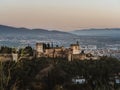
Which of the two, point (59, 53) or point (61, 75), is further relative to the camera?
point (59, 53)

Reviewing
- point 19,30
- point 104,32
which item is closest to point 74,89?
point 19,30

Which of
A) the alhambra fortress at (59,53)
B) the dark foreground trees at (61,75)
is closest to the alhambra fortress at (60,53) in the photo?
the alhambra fortress at (59,53)

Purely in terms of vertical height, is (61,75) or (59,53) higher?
(61,75)

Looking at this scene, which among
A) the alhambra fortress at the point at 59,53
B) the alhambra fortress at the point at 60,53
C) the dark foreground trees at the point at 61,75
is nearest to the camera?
the dark foreground trees at the point at 61,75

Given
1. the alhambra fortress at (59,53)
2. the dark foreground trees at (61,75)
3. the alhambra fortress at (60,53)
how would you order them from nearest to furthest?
1. the dark foreground trees at (61,75)
2. the alhambra fortress at (59,53)
3. the alhambra fortress at (60,53)

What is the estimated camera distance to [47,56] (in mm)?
32531

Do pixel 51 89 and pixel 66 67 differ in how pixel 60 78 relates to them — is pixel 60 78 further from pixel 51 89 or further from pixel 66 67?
pixel 66 67

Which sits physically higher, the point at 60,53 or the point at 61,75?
the point at 61,75

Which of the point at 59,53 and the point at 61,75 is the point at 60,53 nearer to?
the point at 59,53

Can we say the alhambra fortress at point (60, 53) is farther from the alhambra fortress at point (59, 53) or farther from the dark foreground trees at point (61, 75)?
the dark foreground trees at point (61, 75)

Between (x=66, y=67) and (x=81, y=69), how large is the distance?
2.97 feet

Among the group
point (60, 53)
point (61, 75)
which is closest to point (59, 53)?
point (60, 53)

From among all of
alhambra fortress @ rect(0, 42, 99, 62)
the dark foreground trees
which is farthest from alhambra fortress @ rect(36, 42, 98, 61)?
the dark foreground trees

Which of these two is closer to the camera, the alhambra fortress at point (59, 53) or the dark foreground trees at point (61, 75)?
the dark foreground trees at point (61, 75)
